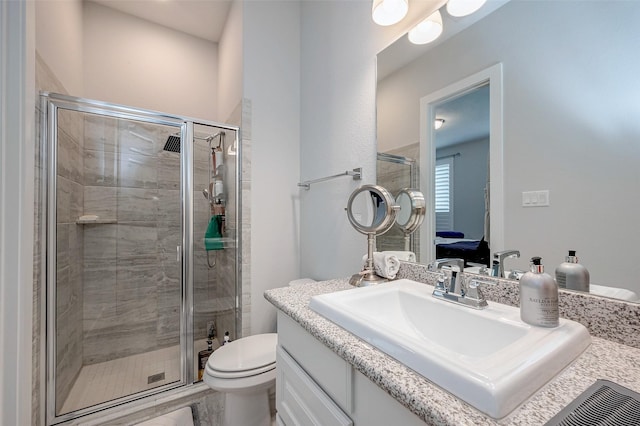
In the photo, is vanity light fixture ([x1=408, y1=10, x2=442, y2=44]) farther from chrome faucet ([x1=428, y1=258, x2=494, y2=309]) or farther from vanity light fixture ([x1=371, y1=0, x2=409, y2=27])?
chrome faucet ([x1=428, y1=258, x2=494, y2=309])

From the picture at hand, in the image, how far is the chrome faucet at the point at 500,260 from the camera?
79 centimetres

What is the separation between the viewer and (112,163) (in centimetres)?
194

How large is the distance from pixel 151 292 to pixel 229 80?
182 cm

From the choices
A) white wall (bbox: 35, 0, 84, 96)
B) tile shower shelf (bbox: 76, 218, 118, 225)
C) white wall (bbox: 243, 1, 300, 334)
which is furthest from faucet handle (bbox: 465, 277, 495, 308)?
tile shower shelf (bbox: 76, 218, 118, 225)

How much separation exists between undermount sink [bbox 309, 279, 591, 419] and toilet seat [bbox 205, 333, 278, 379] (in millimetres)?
662

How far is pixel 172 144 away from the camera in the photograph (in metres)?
1.90

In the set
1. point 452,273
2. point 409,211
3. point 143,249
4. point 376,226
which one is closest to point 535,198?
point 452,273

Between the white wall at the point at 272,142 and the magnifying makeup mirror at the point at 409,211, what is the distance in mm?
990

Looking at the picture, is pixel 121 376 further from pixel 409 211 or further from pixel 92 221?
pixel 409 211

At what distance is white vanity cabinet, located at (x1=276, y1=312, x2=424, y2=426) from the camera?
500 mm

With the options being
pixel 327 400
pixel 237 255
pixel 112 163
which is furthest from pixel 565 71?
pixel 112 163

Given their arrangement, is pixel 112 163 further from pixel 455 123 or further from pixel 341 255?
pixel 455 123

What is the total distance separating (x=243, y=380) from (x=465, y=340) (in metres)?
0.97

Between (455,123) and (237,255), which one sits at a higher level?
(455,123)
